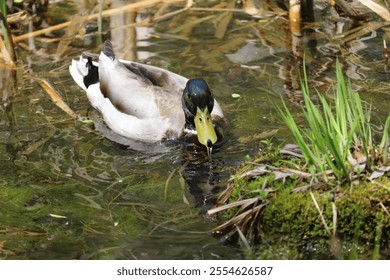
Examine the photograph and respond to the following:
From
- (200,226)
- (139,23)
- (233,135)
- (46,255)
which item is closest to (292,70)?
(233,135)

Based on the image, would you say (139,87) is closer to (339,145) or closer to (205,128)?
(205,128)

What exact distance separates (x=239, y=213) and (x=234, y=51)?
398 cm

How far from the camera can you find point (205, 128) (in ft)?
27.0

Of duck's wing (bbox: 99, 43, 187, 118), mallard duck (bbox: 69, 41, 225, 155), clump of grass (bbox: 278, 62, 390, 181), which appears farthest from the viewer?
duck's wing (bbox: 99, 43, 187, 118)


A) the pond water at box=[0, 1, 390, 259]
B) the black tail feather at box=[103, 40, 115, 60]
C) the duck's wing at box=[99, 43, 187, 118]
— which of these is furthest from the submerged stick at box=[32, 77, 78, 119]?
the black tail feather at box=[103, 40, 115, 60]

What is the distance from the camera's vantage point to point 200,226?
6.57 meters

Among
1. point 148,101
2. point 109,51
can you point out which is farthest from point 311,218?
point 109,51

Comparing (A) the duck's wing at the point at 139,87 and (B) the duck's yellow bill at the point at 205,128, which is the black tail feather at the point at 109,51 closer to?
(A) the duck's wing at the point at 139,87

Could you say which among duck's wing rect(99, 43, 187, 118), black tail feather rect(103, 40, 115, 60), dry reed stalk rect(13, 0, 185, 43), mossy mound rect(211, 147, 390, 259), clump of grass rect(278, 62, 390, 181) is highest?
clump of grass rect(278, 62, 390, 181)

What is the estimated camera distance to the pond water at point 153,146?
6.54 meters

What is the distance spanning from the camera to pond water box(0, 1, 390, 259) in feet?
21.4

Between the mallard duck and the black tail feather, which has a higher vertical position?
the black tail feather

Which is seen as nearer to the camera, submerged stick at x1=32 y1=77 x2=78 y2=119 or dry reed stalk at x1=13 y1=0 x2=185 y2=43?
submerged stick at x1=32 y1=77 x2=78 y2=119

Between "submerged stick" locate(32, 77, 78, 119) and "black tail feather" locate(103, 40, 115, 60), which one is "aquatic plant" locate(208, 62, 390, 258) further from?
"black tail feather" locate(103, 40, 115, 60)
